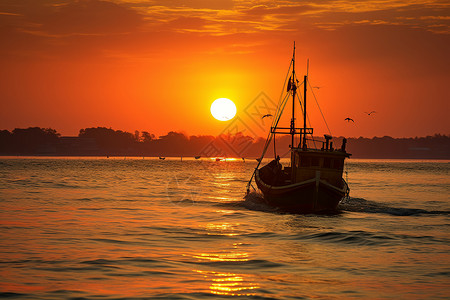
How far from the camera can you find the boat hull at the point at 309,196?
45656 mm

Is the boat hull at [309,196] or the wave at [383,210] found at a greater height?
the boat hull at [309,196]

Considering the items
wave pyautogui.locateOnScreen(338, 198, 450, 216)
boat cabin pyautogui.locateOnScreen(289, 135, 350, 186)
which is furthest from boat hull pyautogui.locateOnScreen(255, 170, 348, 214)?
wave pyautogui.locateOnScreen(338, 198, 450, 216)

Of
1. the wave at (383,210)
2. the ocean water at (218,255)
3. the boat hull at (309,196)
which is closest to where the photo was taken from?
the ocean water at (218,255)

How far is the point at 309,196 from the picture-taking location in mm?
45906

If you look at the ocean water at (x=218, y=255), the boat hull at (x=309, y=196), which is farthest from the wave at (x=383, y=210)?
the boat hull at (x=309, y=196)

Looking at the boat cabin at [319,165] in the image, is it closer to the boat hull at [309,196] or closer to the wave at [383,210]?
the boat hull at [309,196]

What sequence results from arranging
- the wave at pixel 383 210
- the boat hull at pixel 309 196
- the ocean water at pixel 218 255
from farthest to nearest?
the wave at pixel 383 210 < the boat hull at pixel 309 196 < the ocean water at pixel 218 255

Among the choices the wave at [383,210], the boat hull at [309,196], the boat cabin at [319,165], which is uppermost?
the boat cabin at [319,165]

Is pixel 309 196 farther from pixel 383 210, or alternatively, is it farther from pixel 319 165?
pixel 383 210

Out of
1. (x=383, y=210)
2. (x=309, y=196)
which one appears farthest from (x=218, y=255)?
(x=383, y=210)

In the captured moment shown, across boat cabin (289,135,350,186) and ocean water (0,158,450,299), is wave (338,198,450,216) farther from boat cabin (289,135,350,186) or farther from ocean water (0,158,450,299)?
boat cabin (289,135,350,186)

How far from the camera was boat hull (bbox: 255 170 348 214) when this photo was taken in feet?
150

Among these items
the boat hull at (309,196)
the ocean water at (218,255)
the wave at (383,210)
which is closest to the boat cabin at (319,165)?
the boat hull at (309,196)

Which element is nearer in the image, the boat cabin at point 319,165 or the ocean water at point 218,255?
the ocean water at point 218,255
